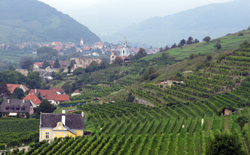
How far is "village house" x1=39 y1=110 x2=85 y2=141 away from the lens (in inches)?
1777

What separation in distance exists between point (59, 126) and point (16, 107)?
2640 centimetres

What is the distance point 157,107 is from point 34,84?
186ft

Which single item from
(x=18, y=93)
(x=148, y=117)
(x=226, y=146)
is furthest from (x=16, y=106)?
(x=226, y=146)

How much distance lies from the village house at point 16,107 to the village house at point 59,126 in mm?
23628

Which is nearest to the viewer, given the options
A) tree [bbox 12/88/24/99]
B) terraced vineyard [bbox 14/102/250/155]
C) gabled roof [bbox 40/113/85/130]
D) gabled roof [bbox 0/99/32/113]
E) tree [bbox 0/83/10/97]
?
terraced vineyard [bbox 14/102/250/155]

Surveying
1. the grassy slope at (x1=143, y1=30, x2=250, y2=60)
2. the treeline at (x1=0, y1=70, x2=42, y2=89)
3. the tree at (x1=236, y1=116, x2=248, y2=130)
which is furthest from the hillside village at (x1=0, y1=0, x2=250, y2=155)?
the grassy slope at (x1=143, y1=30, x2=250, y2=60)

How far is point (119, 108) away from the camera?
6022 cm

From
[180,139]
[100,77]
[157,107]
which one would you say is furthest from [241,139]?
[100,77]

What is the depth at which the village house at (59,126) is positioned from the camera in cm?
4512

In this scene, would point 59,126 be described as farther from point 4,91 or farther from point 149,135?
point 4,91

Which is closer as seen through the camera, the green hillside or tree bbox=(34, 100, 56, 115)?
the green hillside

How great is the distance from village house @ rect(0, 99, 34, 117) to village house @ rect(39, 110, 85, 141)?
23628 millimetres

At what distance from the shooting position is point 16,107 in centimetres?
6850

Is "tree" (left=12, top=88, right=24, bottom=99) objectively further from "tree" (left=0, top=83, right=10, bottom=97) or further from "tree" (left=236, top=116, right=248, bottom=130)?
"tree" (left=236, top=116, right=248, bottom=130)
